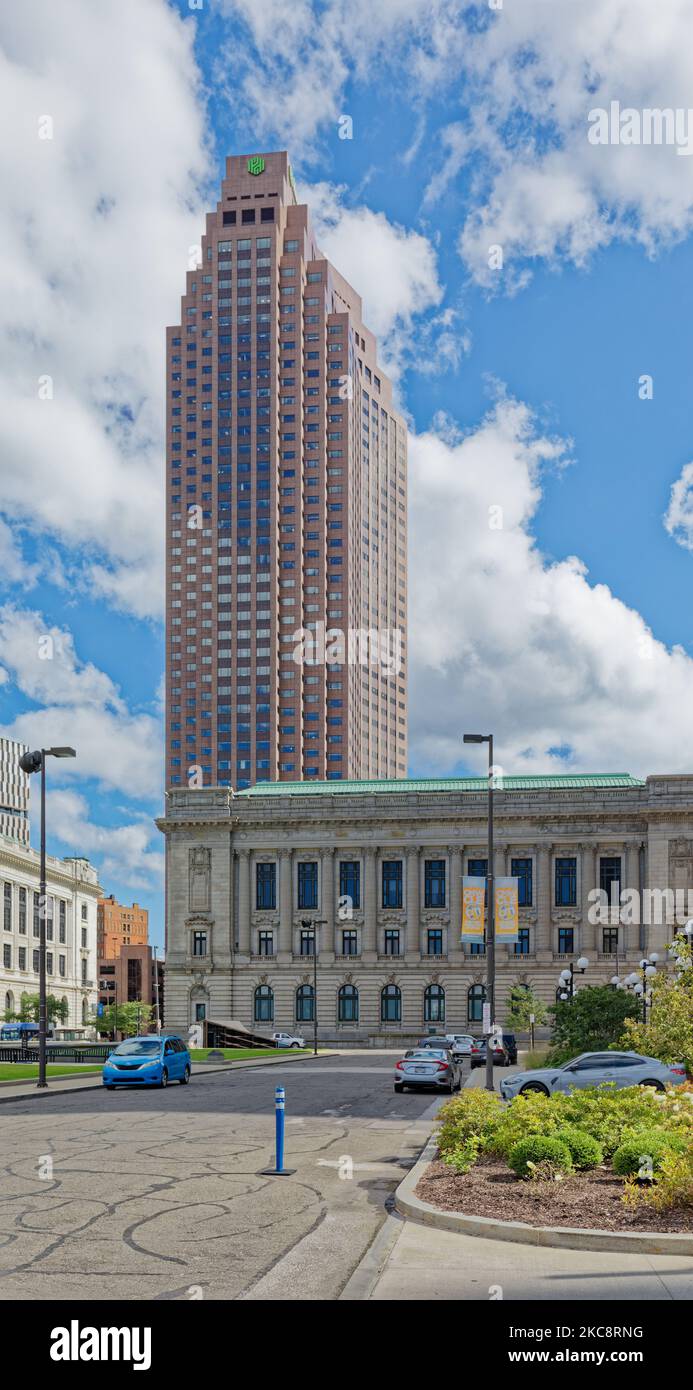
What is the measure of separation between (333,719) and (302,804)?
76.3 m

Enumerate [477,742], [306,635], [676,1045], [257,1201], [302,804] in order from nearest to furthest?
[257,1201]
[676,1045]
[477,742]
[302,804]
[306,635]

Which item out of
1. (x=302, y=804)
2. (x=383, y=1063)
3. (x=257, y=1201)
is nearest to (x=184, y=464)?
(x=302, y=804)

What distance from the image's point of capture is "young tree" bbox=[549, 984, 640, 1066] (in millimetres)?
41438

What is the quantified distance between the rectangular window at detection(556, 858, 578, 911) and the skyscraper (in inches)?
3081

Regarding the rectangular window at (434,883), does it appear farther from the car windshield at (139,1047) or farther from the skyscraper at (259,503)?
the skyscraper at (259,503)

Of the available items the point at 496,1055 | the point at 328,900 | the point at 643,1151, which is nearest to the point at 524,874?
the point at 328,900

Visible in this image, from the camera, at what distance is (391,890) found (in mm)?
100938

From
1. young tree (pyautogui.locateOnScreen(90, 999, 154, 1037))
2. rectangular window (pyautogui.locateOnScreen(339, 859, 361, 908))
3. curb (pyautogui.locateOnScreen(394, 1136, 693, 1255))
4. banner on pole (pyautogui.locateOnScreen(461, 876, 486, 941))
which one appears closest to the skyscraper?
young tree (pyautogui.locateOnScreen(90, 999, 154, 1037))

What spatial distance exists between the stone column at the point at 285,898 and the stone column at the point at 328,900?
2.37 meters

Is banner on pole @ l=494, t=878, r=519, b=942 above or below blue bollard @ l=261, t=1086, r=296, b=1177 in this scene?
above

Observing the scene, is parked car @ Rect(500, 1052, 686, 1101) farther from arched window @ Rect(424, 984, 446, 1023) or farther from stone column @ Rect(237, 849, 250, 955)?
stone column @ Rect(237, 849, 250, 955)


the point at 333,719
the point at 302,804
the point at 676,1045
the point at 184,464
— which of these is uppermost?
the point at 184,464

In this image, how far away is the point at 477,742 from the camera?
43.0 meters
